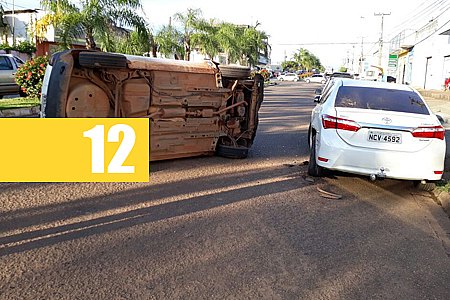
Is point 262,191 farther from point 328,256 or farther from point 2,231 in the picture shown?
point 2,231

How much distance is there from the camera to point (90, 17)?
53.2 ft

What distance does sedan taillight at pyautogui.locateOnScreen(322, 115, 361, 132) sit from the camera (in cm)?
578

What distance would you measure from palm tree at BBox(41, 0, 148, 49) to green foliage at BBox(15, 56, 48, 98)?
7.95 ft

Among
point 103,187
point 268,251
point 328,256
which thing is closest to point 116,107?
point 103,187

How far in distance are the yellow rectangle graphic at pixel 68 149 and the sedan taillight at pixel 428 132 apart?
3640mm

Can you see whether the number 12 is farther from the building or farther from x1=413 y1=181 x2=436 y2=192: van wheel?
the building

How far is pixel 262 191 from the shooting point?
233 inches

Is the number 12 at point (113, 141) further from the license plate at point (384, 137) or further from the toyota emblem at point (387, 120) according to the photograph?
the toyota emblem at point (387, 120)

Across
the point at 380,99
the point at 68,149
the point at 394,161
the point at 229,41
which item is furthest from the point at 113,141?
the point at 229,41

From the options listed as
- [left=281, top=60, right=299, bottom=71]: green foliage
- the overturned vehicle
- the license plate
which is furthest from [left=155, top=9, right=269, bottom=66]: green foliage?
[left=281, top=60, right=299, bottom=71]: green foliage

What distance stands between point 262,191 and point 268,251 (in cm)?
197

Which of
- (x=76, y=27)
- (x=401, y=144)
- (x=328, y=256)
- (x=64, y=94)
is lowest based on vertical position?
(x=328, y=256)

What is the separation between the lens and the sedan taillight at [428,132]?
5.68 metres

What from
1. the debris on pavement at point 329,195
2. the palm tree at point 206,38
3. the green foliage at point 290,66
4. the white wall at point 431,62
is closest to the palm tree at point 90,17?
the debris on pavement at point 329,195
